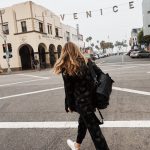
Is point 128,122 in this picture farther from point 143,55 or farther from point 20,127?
point 143,55

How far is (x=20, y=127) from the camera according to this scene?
644 cm

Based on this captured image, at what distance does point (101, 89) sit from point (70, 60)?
22.5 inches

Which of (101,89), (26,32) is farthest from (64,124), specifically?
(26,32)

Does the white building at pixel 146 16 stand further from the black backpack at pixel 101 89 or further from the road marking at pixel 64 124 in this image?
the black backpack at pixel 101 89

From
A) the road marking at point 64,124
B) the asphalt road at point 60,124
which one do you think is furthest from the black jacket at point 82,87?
the road marking at point 64,124

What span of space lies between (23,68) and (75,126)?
113ft

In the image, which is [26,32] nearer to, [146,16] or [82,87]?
[146,16]

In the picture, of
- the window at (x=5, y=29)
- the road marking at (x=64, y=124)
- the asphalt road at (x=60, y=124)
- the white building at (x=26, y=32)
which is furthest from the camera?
the window at (x=5, y=29)

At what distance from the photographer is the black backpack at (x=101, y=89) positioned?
383 centimetres

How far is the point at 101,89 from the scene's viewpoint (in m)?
3.82

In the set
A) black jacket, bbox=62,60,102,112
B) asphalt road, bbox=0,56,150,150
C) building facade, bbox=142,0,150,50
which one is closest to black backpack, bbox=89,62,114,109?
black jacket, bbox=62,60,102,112

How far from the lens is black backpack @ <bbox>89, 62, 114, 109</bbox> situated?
3826 millimetres

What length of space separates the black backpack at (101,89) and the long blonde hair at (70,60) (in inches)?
8.3

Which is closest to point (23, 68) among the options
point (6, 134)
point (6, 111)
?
point (6, 111)
